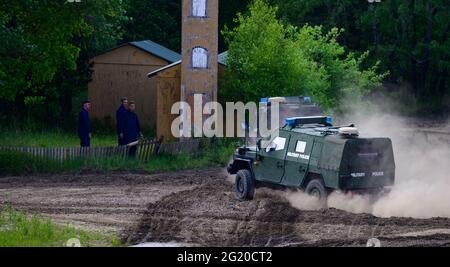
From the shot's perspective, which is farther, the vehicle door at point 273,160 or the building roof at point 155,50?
the building roof at point 155,50

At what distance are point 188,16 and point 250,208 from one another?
43.1 ft

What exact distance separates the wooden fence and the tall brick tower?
121 inches

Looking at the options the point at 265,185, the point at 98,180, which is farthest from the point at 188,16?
the point at 265,185

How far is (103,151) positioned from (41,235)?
36.3 feet

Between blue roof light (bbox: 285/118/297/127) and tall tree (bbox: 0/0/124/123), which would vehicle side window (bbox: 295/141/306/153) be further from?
tall tree (bbox: 0/0/124/123)

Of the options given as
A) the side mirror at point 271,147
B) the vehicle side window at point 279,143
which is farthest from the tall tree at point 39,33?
the vehicle side window at point 279,143

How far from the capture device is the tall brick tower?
3183 cm

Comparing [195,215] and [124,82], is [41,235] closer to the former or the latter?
[195,215]

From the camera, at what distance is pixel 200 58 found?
31828mm

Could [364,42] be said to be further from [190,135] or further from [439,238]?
[439,238]

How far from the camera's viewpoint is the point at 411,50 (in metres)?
53.2

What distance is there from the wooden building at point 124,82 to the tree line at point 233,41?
0.90 meters

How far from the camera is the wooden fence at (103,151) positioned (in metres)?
26.7

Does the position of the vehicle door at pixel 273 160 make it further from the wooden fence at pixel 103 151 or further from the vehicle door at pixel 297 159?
the wooden fence at pixel 103 151
